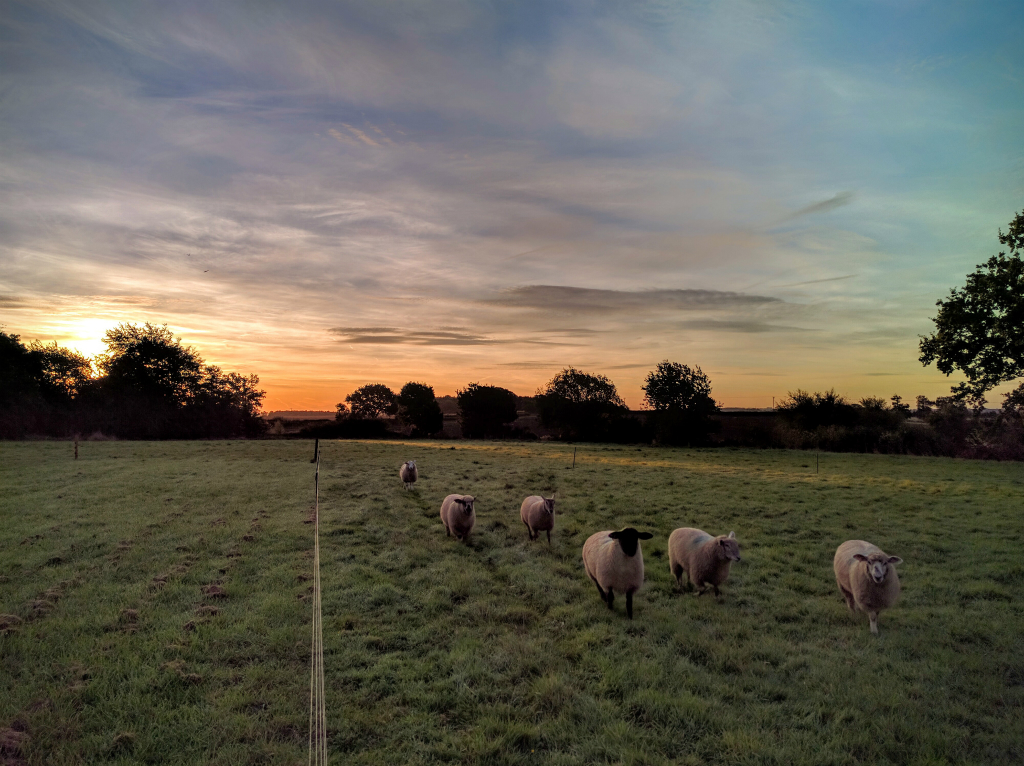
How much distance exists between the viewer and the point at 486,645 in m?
7.34

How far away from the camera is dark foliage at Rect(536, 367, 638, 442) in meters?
61.3

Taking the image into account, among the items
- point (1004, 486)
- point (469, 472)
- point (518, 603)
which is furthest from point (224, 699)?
point (1004, 486)

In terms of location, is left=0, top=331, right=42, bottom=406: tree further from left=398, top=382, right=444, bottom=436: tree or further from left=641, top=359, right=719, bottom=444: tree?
left=641, top=359, right=719, bottom=444: tree

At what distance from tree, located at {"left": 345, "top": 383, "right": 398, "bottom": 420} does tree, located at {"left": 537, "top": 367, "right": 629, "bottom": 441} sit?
24.0m

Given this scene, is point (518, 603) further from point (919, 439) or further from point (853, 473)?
point (919, 439)

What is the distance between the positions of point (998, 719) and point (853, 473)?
87.5 feet

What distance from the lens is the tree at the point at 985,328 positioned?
21.9 m

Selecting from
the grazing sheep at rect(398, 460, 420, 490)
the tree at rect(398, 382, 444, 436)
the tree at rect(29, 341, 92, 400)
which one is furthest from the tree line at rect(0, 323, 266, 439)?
the grazing sheep at rect(398, 460, 420, 490)

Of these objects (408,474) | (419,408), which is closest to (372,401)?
(419,408)

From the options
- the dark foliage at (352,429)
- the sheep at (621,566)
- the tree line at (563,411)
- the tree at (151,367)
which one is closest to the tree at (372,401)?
the tree line at (563,411)

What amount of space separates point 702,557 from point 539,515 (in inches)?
189

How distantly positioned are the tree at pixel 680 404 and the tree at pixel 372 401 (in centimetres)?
3788

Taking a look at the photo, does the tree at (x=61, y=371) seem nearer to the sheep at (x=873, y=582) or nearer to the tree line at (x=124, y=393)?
the tree line at (x=124, y=393)

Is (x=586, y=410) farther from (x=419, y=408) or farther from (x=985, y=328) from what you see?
(x=985, y=328)
